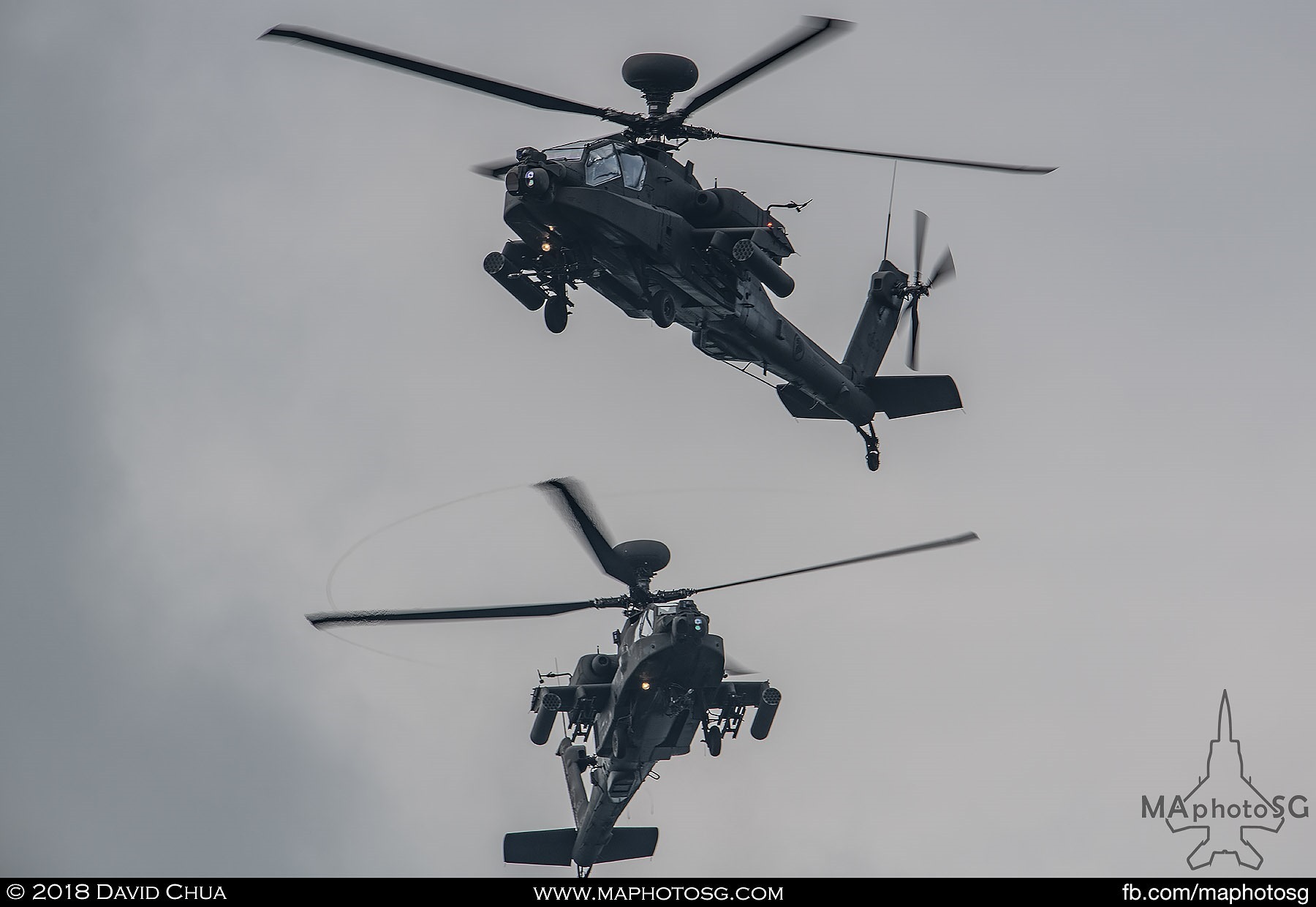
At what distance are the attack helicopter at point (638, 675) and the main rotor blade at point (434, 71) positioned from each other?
943 cm

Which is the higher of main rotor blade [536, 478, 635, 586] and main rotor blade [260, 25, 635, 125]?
main rotor blade [260, 25, 635, 125]

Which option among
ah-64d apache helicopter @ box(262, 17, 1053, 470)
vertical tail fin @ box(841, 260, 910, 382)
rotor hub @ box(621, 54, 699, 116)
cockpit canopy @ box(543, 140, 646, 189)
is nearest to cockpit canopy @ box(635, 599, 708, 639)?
ah-64d apache helicopter @ box(262, 17, 1053, 470)

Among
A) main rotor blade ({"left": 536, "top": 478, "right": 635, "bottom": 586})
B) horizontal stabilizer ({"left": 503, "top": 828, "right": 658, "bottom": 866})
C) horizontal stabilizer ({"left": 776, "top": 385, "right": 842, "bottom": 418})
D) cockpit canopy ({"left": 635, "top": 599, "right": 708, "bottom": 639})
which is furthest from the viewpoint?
horizontal stabilizer ({"left": 503, "top": 828, "right": 658, "bottom": 866})

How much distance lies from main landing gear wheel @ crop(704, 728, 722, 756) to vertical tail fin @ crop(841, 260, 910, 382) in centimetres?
920

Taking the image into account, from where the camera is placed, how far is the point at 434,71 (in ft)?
102

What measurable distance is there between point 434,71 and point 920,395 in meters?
16.0

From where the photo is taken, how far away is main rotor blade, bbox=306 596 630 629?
36.5 m

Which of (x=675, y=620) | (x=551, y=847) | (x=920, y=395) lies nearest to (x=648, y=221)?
(x=675, y=620)

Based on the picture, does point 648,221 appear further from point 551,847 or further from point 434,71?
point 551,847

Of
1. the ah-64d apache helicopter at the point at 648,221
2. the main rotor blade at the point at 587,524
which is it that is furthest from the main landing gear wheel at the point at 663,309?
the main rotor blade at the point at 587,524

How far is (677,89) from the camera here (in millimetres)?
34312

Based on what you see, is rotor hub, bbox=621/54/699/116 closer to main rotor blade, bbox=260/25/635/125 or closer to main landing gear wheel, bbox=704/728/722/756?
main rotor blade, bbox=260/25/635/125

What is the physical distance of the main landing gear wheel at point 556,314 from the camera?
34.1 metres

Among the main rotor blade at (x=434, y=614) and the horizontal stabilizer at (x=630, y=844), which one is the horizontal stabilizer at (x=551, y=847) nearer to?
the horizontal stabilizer at (x=630, y=844)
